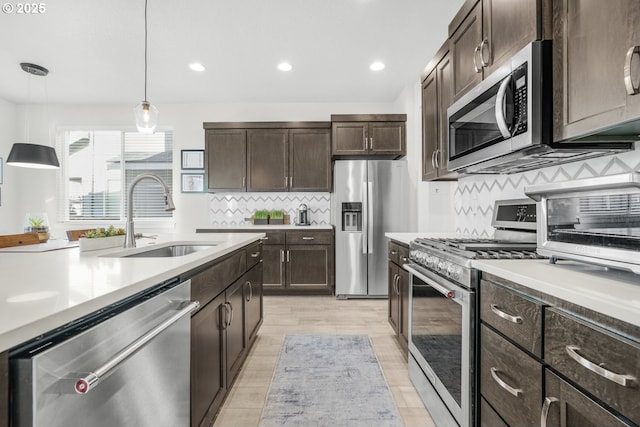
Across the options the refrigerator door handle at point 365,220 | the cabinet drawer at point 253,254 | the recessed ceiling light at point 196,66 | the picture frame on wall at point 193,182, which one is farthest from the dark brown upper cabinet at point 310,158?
the cabinet drawer at point 253,254

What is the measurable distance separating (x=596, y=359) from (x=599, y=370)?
3cm

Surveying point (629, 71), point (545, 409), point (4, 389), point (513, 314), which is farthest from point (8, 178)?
point (629, 71)

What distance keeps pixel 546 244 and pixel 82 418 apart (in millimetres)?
1484

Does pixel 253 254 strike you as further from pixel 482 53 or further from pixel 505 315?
pixel 482 53

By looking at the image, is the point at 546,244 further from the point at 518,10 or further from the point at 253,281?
the point at 253,281

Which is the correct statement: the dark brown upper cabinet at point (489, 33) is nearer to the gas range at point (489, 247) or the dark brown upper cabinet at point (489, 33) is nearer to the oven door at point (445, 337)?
the gas range at point (489, 247)

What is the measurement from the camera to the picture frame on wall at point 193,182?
4.70m

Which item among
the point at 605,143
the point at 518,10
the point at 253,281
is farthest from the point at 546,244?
the point at 253,281

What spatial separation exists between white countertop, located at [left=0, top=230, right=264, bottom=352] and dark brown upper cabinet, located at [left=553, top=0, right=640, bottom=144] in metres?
1.51

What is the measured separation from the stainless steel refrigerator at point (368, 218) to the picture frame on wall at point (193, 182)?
2141mm

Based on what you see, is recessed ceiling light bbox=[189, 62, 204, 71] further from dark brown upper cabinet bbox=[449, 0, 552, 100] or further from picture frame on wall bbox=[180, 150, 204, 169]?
dark brown upper cabinet bbox=[449, 0, 552, 100]

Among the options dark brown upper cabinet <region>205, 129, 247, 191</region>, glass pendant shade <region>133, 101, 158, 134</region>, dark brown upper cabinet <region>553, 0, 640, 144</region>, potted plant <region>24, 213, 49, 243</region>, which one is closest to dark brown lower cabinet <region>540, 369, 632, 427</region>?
dark brown upper cabinet <region>553, 0, 640, 144</region>

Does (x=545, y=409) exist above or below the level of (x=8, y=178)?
below

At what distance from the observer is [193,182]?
15.4 ft
